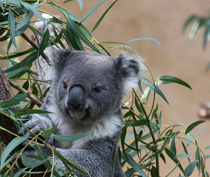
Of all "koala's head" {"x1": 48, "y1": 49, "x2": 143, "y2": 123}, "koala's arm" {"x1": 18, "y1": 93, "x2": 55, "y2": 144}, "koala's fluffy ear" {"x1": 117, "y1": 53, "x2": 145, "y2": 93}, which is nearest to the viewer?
"koala's arm" {"x1": 18, "y1": 93, "x2": 55, "y2": 144}

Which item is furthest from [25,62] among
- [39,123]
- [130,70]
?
[130,70]

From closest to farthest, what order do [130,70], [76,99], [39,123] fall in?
[76,99] → [39,123] → [130,70]

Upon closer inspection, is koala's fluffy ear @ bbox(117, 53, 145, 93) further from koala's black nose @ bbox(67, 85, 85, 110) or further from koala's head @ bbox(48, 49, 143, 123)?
koala's black nose @ bbox(67, 85, 85, 110)

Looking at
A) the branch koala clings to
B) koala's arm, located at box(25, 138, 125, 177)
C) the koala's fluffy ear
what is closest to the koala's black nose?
the branch koala clings to

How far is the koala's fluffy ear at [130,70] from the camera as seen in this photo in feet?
6.79

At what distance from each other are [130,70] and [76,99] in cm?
56

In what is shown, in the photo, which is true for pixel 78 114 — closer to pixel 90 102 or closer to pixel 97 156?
pixel 90 102

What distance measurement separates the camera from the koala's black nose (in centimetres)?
168

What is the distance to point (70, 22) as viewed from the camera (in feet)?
6.06

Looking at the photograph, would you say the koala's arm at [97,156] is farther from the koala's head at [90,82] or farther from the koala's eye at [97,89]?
the koala's eye at [97,89]

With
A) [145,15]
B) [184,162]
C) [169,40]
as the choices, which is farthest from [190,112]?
[145,15]

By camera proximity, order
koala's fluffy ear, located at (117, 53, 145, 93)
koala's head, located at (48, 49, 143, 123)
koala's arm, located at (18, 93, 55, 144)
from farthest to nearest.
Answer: koala's fluffy ear, located at (117, 53, 145, 93)
koala's head, located at (48, 49, 143, 123)
koala's arm, located at (18, 93, 55, 144)

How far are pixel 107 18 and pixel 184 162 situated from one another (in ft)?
10.8

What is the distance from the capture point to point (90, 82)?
184cm
